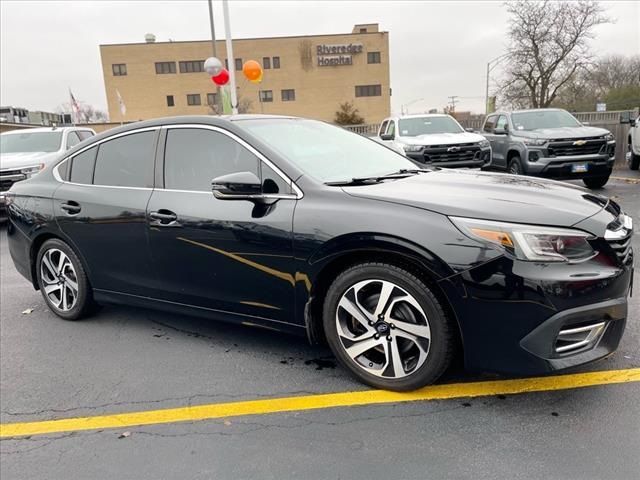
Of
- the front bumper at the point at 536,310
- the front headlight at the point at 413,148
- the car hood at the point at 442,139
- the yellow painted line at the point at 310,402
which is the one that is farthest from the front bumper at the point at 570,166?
the front bumper at the point at 536,310

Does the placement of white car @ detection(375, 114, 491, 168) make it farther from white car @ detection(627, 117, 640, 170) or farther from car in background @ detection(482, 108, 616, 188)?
white car @ detection(627, 117, 640, 170)

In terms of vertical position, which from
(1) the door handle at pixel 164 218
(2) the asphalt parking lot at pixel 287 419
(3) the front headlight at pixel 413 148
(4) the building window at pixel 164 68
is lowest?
(2) the asphalt parking lot at pixel 287 419

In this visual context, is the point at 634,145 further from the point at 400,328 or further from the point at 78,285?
the point at 78,285

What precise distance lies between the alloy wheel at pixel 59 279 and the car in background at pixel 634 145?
12.3m

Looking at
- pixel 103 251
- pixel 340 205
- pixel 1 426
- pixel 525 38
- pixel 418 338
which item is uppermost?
pixel 525 38

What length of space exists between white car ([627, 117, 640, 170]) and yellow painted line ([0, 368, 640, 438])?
10840 mm

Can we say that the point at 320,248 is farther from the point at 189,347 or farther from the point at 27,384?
the point at 27,384

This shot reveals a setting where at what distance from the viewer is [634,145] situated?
12.0 metres

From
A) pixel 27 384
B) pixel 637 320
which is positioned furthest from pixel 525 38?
pixel 27 384

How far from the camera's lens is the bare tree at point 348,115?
53688 mm

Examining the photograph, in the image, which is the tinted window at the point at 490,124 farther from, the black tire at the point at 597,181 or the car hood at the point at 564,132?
the black tire at the point at 597,181

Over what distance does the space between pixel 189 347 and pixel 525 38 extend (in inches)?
1398

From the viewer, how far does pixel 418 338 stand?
8.95 ft

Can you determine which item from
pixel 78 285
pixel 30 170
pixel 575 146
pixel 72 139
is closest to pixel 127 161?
pixel 78 285
